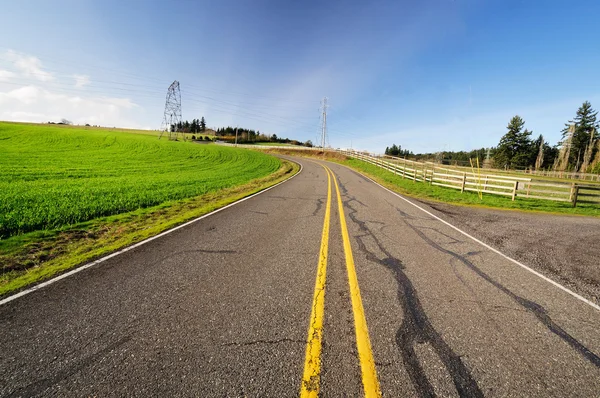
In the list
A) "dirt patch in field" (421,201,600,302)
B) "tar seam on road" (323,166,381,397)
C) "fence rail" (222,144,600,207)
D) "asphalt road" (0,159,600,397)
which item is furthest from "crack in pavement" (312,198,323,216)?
"fence rail" (222,144,600,207)

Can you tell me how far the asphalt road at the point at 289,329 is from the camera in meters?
2.18

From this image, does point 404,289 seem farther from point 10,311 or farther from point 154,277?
point 10,311

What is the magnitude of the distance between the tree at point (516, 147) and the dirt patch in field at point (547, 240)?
7727cm

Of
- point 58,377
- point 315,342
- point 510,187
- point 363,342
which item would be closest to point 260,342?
point 315,342

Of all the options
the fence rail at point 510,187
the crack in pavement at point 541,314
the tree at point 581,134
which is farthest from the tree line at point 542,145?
the crack in pavement at point 541,314

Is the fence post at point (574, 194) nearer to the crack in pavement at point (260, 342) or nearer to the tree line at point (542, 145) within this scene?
the crack in pavement at point (260, 342)

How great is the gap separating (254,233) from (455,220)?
24.2ft

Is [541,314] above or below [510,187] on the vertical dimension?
below

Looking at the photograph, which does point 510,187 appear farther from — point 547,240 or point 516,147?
point 516,147

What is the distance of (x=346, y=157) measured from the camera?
48938mm

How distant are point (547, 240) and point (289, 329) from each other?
8278 millimetres

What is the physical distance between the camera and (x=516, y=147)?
7262 centimetres

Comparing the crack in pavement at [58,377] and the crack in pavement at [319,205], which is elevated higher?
the crack in pavement at [319,205]

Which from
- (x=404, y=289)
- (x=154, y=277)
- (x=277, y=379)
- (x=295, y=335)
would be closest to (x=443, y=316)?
(x=404, y=289)
